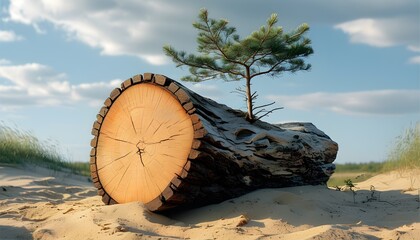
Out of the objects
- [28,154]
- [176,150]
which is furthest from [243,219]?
[28,154]

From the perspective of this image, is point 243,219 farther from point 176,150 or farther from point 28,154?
point 28,154

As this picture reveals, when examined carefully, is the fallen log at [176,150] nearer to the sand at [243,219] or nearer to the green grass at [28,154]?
the sand at [243,219]

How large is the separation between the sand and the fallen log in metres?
→ 0.20

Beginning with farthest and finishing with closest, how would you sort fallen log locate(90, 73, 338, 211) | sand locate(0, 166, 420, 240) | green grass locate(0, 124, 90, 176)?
1. green grass locate(0, 124, 90, 176)
2. fallen log locate(90, 73, 338, 211)
3. sand locate(0, 166, 420, 240)

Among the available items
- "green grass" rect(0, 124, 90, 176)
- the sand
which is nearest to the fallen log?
the sand

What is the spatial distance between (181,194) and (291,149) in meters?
1.69

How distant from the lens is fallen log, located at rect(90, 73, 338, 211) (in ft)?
A: 15.0

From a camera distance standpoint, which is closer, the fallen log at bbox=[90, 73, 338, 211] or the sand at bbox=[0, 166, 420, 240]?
the sand at bbox=[0, 166, 420, 240]

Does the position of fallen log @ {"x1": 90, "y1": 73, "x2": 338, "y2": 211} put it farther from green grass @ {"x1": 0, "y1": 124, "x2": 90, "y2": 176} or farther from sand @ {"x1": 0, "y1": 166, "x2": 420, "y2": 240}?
green grass @ {"x1": 0, "y1": 124, "x2": 90, "y2": 176}

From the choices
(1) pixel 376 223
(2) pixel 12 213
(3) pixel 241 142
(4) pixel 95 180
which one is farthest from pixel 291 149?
(2) pixel 12 213

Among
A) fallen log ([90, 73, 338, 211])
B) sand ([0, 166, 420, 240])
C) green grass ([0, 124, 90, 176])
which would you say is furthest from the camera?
green grass ([0, 124, 90, 176])

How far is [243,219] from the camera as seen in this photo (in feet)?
14.0

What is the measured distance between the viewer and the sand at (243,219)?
13.0ft

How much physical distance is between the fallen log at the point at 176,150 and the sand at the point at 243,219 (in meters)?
0.20
